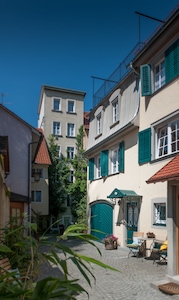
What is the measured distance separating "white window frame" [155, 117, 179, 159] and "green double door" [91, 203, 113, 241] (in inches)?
238

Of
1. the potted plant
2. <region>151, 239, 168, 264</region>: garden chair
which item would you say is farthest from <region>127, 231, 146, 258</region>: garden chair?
the potted plant

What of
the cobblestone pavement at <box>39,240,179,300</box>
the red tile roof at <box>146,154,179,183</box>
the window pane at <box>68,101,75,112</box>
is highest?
the window pane at <box>68,101,75,112</box>

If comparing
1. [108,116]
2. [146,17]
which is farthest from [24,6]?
[108,116]

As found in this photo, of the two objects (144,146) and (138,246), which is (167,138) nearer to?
(144,146)

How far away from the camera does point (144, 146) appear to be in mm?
12445

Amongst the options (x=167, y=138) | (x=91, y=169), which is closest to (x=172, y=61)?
(x=167, y=138)

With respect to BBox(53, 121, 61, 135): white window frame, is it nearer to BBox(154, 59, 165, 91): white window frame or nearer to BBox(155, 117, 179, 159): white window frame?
BBox(154, 59, 165, 91): white window frame

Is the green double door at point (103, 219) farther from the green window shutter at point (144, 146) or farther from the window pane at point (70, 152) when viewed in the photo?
the window pane at point (70, 152)

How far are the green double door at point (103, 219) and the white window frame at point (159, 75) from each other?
25.3ft

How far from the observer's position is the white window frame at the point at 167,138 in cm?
1090

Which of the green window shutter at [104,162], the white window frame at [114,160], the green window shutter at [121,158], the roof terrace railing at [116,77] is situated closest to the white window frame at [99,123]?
the roof terrace railing at [116,77]

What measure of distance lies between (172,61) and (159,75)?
140 centimetres

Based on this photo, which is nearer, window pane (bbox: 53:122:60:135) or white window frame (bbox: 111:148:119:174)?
white window frame (bbox: 111:148:119:174)

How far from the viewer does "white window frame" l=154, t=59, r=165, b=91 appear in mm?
11750
